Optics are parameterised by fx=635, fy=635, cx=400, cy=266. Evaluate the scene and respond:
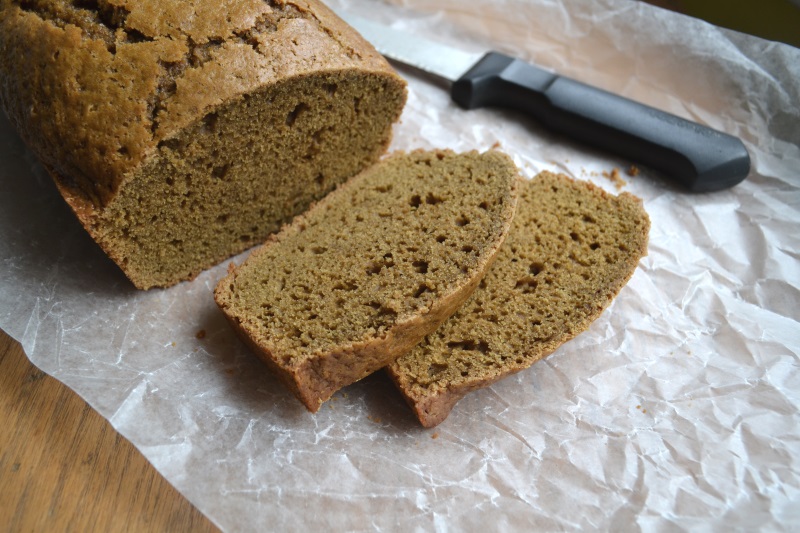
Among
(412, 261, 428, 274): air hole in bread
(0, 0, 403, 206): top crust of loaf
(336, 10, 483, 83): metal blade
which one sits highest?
(0, 0, 403, 206): top crust of loaf

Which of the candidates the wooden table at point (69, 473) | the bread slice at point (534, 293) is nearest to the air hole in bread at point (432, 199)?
the bread slice at point (534, 293)

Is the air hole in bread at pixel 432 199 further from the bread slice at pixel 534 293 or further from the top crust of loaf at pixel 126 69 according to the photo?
the top crust of loaf at pixel 126 69

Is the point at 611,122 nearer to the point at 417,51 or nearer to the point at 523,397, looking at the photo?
the point at 417,51

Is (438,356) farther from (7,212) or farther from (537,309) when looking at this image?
(7,212)

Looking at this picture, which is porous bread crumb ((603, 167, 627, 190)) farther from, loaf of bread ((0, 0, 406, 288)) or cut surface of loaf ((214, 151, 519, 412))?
loaf of bread ((0, 0, 406, 288))

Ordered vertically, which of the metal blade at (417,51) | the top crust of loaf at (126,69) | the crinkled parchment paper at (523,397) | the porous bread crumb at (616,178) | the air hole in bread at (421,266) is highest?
the top crust of loaf at (126,69)

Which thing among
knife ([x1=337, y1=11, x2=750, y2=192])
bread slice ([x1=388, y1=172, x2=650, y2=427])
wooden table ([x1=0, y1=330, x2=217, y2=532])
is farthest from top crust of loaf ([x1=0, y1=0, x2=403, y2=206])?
knife ([x1=337, y1=11, x2=750, y2=192])
